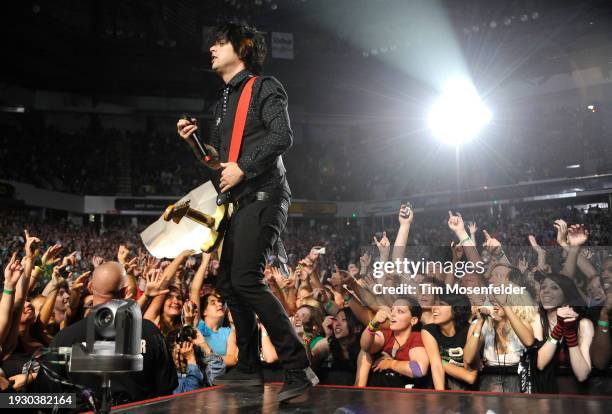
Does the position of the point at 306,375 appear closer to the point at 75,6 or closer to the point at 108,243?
the point at 108,243

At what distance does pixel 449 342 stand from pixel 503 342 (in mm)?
326

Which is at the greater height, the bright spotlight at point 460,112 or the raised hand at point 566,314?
the bright spotlight at point 460,112

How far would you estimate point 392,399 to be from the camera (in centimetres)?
209

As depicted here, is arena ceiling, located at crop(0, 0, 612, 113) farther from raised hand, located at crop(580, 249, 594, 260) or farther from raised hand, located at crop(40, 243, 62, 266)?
raised hand, located at crop(40, 243, 62, 266)

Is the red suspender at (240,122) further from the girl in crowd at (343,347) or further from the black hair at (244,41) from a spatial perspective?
the girl in crowd at (343,347)

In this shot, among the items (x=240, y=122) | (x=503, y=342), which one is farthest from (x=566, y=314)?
(x=240, y=122)

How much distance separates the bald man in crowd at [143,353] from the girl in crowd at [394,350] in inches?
54.8

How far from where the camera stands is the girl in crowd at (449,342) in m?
3.08

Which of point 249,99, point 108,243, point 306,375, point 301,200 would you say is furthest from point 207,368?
point 301,200

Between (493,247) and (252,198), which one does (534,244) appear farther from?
(252,198)

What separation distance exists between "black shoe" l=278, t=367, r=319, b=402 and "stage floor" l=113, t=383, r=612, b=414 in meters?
0.04

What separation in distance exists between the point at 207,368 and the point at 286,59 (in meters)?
16.1

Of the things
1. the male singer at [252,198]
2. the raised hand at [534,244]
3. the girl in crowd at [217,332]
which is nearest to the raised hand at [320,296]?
the girl in crowd at [217,332]

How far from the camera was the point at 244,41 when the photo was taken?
92.3 inches
